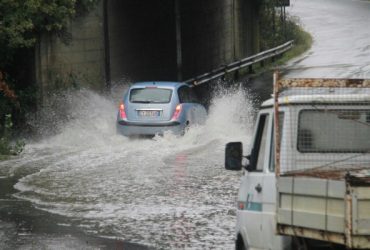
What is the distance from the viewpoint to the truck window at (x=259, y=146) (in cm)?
794

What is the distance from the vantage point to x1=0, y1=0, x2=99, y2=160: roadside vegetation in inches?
948

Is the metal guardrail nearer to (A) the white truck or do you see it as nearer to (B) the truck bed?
(A) the white truck

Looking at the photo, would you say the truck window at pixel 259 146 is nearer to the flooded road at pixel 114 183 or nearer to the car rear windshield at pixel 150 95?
the flooded road at pixel 114 183

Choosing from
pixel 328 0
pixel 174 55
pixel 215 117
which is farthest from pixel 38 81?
pixel 328 0

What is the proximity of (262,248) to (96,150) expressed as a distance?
13838 mm

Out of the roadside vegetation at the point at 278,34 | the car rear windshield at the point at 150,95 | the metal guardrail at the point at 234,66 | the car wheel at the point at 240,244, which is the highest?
the roadside vegetation at the point at 278,34

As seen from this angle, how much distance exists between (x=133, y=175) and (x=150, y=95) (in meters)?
5.46

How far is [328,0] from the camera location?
59.8 metres

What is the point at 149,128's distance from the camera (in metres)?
21.4

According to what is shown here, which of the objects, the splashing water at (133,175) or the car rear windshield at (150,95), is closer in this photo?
the splashing water at (133,175)

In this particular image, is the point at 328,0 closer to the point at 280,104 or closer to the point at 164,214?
the point at 164,214

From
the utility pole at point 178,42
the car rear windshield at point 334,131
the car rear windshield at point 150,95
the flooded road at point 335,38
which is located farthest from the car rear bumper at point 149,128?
the car rear windshield at point 334,131

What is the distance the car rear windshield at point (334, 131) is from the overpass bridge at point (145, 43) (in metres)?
19.5

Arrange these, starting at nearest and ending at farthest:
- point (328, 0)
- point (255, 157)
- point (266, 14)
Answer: point (255, 157)
point (266, 14)
point (328, 0)
